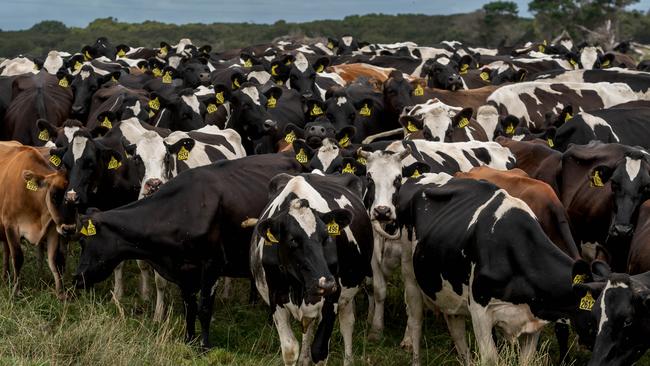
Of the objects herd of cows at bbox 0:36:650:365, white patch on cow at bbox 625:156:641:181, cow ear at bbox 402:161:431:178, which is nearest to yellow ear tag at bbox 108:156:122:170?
herd of cows at bbox 0:36:650:365

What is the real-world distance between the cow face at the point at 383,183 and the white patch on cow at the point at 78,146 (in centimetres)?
276

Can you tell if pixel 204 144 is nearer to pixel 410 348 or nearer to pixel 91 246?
pixel 91 246

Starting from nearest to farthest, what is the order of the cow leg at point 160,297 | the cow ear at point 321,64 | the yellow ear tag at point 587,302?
the yellow ear tag at point 587,302 < the cow leg at point 160,297 < the cow ear at point 321,64

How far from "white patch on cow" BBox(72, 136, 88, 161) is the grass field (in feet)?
4.17

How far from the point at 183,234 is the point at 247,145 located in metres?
4.47

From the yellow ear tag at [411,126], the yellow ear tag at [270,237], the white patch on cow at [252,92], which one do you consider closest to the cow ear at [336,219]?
the yellow ear tag at [270,237]

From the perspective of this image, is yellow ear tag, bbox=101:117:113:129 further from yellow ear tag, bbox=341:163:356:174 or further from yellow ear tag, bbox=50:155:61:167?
yellow ear tag, bbox=341:163:356:174

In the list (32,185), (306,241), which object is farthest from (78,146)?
(306,241)

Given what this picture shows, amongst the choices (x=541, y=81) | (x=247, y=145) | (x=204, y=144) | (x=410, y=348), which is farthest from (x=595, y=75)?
(x=410, y=348)

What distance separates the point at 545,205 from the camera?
803cm

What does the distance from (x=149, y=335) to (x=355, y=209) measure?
1.91 meters

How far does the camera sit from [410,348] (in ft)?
28.3

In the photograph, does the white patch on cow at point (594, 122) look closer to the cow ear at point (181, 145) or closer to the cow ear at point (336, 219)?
the cow ear at point (181, 145)

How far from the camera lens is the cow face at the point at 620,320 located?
605 centimetres
